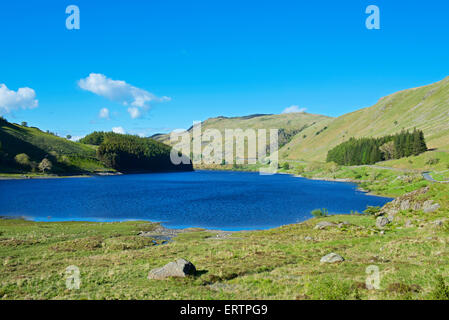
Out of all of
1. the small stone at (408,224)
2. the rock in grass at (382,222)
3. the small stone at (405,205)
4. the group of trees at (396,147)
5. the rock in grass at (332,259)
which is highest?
the group of trees at (396,147)

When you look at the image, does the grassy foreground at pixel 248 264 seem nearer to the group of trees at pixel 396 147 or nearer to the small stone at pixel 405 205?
the small stone at pixel 405 205

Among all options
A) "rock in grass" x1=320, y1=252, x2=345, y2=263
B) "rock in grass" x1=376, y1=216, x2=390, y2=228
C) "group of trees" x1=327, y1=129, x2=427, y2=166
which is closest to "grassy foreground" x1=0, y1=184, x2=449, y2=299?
"rock in grass" x1=320, y1=252, x2=345, y2=263

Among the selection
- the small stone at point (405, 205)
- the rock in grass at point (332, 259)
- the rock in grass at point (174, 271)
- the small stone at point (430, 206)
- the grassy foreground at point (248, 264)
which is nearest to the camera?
the grassy foreground at point (248, 264)

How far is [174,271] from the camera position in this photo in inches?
929

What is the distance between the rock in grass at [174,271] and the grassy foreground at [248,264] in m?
0.63

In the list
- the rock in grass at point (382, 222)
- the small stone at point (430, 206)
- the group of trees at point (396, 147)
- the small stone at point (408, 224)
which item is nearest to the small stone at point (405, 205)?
the small stone at point (430, 206)

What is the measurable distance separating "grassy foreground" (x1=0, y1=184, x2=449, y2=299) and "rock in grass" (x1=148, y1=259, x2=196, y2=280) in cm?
63

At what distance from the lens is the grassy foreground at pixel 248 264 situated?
19125 mm

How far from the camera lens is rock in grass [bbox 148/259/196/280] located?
2330 cm

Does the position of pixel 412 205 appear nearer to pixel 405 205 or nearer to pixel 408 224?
pixel 405 205

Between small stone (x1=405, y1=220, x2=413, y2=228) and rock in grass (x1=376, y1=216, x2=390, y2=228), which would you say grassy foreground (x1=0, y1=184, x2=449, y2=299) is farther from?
rock in grass (x1=376, y1=216, x2=390, y2=228)

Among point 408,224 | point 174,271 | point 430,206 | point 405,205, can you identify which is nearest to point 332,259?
point 174,271

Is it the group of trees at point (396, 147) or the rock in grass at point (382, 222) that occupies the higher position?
the group of trees at point (396, 147)
